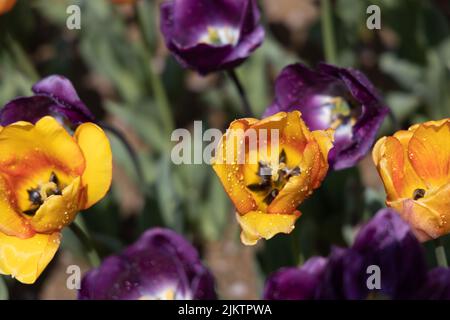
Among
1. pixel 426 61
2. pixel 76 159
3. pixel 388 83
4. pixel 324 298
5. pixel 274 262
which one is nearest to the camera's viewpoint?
pixel 324 298

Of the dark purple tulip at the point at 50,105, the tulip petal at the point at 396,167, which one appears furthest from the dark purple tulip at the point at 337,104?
the dark purple tulip at the point at 50,105

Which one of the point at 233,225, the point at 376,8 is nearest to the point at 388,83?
the point at 376,8

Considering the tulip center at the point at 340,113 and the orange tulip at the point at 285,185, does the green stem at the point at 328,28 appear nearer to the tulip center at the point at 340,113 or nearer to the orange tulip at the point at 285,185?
the tulip center at the point at 340,113

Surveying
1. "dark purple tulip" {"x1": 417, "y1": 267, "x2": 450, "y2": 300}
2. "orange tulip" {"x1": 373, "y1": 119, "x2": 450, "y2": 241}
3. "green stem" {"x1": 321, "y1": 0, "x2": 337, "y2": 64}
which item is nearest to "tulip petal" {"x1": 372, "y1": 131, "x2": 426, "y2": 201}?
"orange tulip" {"x1": 373, "y1": 119, "x2": 450, "y2": 241}

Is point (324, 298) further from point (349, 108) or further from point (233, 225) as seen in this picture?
point (233, 225)

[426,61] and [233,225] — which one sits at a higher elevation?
[426,61]

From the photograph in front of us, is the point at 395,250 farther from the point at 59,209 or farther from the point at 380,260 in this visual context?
the point at 59,209

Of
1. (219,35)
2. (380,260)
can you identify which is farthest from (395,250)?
(219,35)
